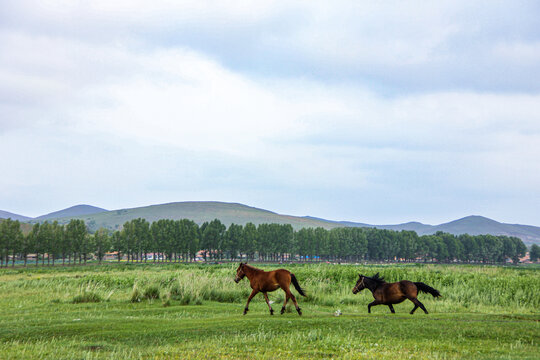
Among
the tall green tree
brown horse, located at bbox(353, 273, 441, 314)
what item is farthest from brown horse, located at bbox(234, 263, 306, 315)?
the tall green tree

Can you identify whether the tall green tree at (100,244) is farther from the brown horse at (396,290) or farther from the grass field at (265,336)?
the brown horse at (396,290)

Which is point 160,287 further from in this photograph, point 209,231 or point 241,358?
point 209,231

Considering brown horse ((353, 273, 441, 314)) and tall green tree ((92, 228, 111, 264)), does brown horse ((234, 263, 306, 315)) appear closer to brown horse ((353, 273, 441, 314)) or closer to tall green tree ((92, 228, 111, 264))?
brown horse ((353, 273, 441, 314))

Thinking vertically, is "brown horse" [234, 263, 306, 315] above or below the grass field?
above

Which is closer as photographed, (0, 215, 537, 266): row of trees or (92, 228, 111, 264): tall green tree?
(0, 215, 537, 266): row of trees

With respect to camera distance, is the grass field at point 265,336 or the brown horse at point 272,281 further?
the brown horse at point 272,281

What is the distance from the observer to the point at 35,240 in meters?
96.2

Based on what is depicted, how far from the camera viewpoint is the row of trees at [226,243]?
99.9 metres

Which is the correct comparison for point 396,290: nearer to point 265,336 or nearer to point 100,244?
point 265,336

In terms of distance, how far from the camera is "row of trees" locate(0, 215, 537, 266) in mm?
99938

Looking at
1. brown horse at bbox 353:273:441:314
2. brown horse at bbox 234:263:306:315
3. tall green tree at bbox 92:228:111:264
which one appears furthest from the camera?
tall green tree at bbox 92:228:111:264

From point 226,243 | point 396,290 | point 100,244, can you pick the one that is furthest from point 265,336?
point 226,243

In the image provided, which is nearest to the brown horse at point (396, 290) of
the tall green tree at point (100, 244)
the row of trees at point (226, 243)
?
the row of trees at point (226, 243)

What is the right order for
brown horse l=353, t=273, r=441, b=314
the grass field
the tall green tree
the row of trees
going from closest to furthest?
the grass field < brown horse l=353, t=273, r=441, b=314 < the row of trees < the tall green tree
